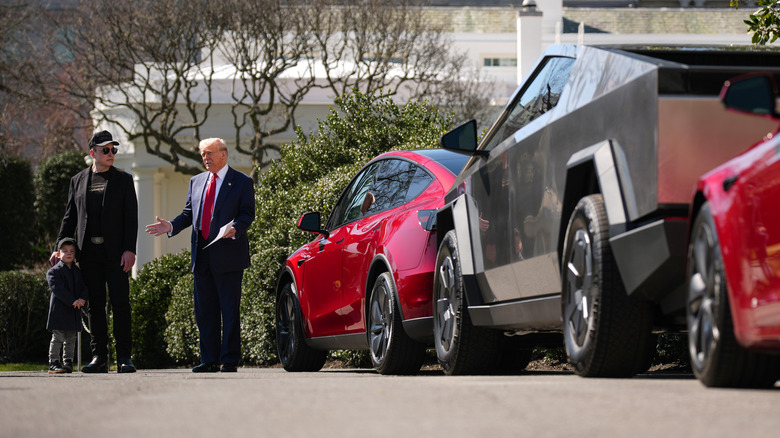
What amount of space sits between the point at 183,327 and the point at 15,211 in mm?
21658

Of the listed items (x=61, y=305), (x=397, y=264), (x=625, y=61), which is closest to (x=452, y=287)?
(x=397, y=264)

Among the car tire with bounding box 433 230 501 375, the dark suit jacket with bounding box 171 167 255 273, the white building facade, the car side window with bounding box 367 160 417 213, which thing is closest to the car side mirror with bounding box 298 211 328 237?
the dark suit jacket with bounding box 171 167 255 273

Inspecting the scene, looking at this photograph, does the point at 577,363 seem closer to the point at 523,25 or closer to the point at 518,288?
the point at 518,288

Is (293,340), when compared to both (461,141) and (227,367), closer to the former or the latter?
(227,367)

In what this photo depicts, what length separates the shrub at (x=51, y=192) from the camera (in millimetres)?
37938

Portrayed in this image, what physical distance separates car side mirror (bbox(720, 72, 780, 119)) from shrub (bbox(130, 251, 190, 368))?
14985 mm

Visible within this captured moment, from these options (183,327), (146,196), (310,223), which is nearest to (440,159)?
(310,223)

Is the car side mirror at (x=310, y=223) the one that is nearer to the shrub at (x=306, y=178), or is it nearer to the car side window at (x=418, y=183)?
the car side window at (x=418, y=183)

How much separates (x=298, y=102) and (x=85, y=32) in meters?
5.72

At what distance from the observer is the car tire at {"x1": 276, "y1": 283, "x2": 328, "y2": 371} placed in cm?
1019

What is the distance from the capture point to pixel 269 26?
30.7 meters

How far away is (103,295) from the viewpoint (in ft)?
31.9

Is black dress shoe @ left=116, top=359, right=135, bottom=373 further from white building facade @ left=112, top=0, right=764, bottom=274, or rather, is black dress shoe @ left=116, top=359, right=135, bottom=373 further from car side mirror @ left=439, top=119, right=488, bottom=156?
white building facade @ left=112, top=0, right=764, bottom=274

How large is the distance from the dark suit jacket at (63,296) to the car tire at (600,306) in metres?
6.87
